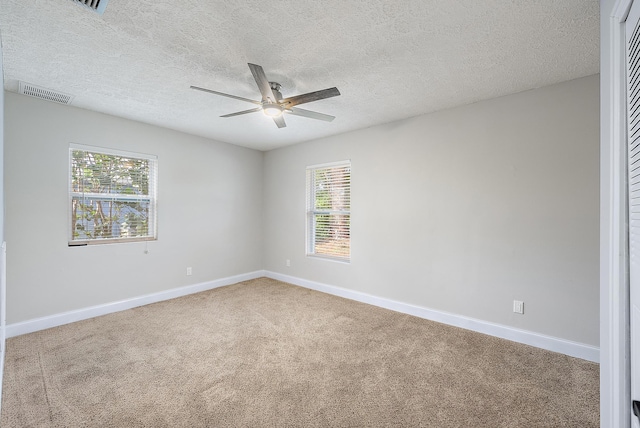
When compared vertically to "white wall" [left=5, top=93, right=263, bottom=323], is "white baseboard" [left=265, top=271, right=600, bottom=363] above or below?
below

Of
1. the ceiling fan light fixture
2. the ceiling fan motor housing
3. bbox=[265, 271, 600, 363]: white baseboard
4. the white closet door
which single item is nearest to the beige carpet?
bbox=[265, 271, 600, 363]: white baseboard

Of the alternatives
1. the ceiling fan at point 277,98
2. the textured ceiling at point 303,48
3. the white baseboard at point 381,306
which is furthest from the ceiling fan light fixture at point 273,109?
the white baseboard at point 381,306

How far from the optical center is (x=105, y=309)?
330 cm

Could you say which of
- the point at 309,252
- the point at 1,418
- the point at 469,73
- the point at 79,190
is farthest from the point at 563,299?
the point at 79,190

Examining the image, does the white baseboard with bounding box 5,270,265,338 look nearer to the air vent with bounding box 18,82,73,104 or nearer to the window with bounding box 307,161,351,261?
the window with bounding box 307,161,351,261

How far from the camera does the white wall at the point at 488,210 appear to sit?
2.38 metres

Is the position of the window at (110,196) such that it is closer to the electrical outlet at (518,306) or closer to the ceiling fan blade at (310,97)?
the ceiling fan blade at (310,97)

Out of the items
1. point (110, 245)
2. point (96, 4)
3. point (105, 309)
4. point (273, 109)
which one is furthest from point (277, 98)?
point (105, 309)

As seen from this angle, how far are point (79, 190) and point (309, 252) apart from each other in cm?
319

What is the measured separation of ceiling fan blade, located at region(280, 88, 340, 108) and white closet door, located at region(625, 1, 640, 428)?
1488 millimetres

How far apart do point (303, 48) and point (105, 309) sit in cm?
374

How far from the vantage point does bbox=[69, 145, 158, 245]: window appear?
317 cm

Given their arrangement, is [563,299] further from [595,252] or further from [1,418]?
[1,418]

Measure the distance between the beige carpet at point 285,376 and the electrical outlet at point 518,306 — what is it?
12.6 inches
